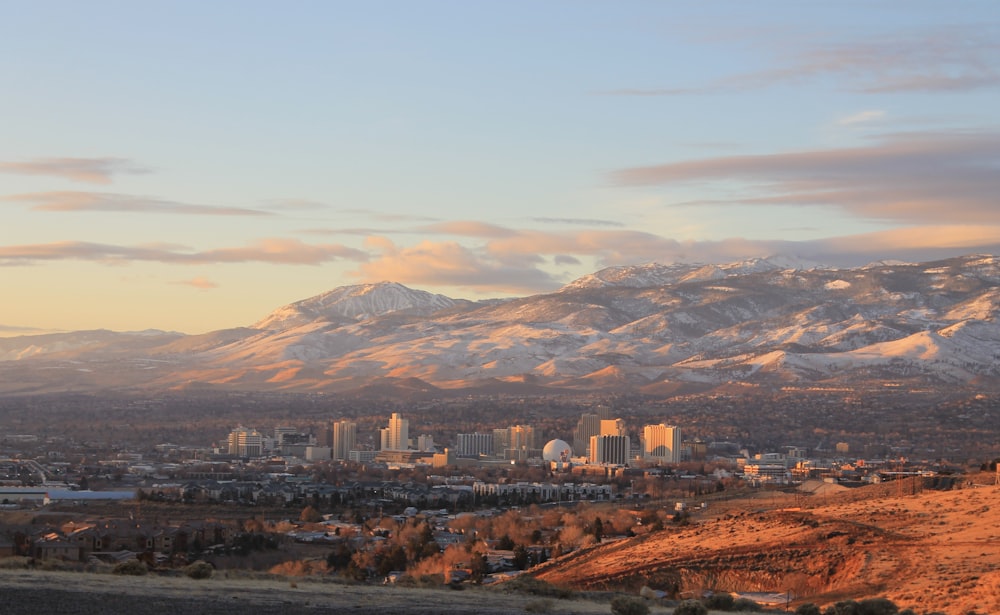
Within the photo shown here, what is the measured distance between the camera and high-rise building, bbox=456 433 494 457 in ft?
559

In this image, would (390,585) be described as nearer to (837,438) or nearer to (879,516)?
(879,516)

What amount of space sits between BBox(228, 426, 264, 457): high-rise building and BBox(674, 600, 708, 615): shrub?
Result: 139209 millimetres

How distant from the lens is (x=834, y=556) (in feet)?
126

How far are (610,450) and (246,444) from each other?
37890mm

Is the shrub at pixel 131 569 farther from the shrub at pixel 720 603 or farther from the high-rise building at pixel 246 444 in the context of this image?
the high-rise building at pixel 246 444

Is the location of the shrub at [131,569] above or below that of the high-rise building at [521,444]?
above

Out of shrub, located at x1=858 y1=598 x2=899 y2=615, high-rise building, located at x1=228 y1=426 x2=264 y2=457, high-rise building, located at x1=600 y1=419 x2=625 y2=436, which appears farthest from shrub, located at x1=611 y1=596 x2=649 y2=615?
high-rise building, located at x1=600 y1=419 x2=625 y2=436

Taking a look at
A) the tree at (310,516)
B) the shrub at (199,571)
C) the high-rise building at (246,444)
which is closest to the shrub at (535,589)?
the shrub at (199,571)

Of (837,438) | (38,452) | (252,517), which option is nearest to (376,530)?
(252,517)

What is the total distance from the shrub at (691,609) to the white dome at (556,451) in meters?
132

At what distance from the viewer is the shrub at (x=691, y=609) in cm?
2528

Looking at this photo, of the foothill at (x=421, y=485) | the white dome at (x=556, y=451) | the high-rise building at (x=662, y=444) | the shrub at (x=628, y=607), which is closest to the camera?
the shrub at (x=628, y=607)

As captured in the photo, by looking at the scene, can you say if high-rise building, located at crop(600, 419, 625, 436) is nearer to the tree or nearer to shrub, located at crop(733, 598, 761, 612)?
the tree

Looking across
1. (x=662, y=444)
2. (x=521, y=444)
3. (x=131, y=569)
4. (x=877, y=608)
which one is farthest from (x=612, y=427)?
(x=877, y=608)
